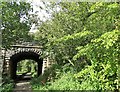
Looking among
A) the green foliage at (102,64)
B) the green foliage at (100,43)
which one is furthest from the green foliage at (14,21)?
the green foliage at (102,64)

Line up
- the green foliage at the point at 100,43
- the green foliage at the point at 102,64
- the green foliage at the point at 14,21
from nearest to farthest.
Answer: the green foliage at the point at 100,43, the green foliage at the point at 102,64, the green foliage at the point at 14,21

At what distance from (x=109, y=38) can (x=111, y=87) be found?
3.32ft

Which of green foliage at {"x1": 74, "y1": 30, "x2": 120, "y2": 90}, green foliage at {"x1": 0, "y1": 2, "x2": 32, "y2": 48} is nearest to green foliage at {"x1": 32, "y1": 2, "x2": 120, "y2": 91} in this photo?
green foliage at {"x1": 74, "y1": 30, "x2": 120, "y2": 90}

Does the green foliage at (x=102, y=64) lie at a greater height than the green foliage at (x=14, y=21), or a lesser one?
lesser

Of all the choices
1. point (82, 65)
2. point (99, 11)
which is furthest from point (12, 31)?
point (99, 11)

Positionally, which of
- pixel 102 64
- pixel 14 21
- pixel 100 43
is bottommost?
pixel 102 64

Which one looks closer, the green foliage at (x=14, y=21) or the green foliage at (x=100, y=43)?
the green foliage at (x=100, y=43)

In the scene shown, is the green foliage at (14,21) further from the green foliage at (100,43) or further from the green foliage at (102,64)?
the green foliage at (102,64)

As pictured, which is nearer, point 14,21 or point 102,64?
point 102,64

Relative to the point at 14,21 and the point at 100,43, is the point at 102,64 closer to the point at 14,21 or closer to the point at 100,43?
the point at 100,43

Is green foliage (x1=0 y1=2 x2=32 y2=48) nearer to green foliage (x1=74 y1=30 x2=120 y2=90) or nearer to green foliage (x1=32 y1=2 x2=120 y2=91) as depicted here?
green foliage (x1=32 y1=2 x2=120 y2=91)

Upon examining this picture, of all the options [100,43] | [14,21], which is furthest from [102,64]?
[14,21]

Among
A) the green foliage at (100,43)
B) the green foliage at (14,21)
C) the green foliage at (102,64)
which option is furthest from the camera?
the green foliage at (14,21)

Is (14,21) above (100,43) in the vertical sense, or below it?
above
